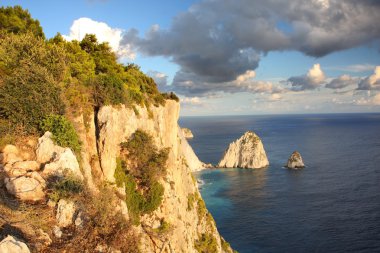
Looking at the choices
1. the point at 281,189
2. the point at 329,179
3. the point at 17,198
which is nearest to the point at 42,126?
the point at 17,198

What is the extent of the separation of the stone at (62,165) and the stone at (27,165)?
29.3 inches

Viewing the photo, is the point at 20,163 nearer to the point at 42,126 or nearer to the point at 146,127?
the point at 42,126

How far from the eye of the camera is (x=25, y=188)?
43.6 ft

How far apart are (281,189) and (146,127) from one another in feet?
264

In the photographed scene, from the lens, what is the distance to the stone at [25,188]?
43.0 ft

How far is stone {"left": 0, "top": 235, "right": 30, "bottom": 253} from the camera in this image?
8.79 meters

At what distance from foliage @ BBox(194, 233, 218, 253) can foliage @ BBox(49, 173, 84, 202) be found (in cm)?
2534

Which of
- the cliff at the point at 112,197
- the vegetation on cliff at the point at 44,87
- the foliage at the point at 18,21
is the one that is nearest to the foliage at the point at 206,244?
the cliff at the point at 112,197

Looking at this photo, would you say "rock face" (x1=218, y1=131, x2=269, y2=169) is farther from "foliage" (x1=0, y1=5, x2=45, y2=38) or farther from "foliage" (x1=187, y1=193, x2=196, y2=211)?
"foliage" (x1=0, y1=5, x2=45, y2=38)

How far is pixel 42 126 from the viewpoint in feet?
55.4

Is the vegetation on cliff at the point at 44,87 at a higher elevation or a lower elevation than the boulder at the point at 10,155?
higher

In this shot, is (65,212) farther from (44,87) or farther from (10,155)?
(44,87)

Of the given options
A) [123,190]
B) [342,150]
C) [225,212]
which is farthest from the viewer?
[342,150]

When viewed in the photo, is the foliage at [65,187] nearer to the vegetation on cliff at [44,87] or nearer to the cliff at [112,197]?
the cliff at [112,197]
